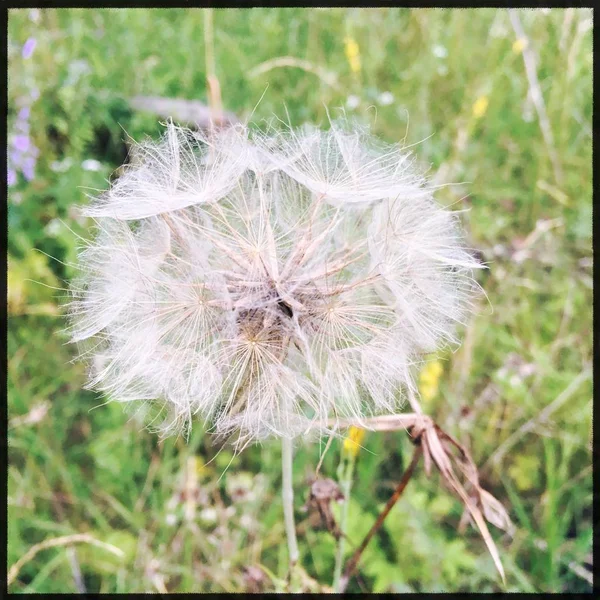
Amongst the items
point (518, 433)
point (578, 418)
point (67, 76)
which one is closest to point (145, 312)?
point (518, 433)

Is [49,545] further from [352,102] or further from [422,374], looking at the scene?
[352,102]

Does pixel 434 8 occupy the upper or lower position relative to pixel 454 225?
upper

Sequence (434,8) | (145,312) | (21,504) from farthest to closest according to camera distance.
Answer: (434,8) < (21,504) < (145,312)

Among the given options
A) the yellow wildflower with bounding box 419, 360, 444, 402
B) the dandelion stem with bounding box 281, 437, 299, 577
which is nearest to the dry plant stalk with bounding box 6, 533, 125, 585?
the dandelion stem with bounding box 281, 437, 299, 577

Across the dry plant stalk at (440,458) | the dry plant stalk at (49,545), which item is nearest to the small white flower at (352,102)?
the dry plant stalk at (440,458)

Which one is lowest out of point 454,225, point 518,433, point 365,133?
point 518,433

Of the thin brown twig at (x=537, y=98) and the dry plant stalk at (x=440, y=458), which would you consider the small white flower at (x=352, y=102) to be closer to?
the thin brown twig at (x=537, y=98)

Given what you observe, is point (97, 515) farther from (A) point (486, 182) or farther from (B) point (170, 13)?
(B) point (170, 13)
